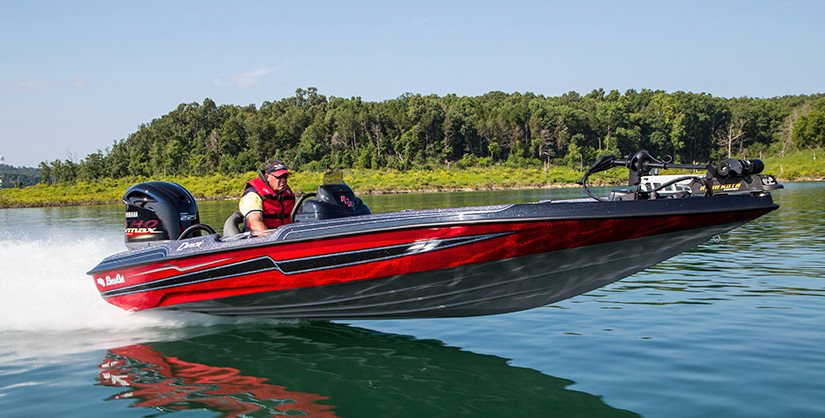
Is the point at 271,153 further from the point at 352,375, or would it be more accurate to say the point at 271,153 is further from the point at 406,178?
the point at 352,375

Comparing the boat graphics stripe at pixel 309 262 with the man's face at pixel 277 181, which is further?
the man's face at pixel 277 181

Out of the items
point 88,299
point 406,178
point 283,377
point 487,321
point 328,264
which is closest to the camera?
point 283,377

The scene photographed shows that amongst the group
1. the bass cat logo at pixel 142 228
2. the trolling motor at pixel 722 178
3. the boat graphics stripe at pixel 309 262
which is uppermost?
the trolling motor at pixel 722 178

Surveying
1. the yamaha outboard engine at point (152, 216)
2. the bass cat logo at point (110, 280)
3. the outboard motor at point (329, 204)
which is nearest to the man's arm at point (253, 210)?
the outboard motor at point (329, 204)

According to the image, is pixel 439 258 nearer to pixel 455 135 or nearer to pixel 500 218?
pixel 500 218

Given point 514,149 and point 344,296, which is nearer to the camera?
point 344,296

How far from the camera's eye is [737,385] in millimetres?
4086

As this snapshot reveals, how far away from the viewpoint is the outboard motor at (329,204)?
562cm

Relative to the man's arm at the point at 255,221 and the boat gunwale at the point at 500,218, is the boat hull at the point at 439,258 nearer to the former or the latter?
the boat gunwale at the point at 500,218

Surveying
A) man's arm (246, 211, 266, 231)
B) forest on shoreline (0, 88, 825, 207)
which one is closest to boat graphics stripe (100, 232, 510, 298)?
man's arm (246, 211, 266, 231)

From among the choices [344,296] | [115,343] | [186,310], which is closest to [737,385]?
[344,296]

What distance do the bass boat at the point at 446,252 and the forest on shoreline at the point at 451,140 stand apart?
2190 inches

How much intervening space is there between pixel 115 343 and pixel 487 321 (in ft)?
11.9

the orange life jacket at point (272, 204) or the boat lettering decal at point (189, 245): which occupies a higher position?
the orange life jacket at point (272, 204)
